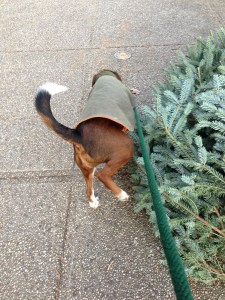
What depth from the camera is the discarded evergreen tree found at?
222 cm

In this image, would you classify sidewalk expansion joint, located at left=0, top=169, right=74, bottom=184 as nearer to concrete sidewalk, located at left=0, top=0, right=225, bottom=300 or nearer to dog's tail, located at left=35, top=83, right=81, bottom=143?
concrete sidewalk, located at left=0, top=0, right=225, bottom=300

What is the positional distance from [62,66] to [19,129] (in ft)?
4.54

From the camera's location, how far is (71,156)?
132 inches

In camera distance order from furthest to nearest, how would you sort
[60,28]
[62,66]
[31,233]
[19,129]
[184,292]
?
[60,28] → [62,66] → [19,129] → [31,233] → [184,292]

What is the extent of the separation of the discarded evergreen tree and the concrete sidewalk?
0.25 m

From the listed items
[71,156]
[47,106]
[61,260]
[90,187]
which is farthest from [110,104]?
[61,260]

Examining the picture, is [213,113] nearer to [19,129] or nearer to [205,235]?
[205,235]

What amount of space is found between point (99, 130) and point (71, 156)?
972mm

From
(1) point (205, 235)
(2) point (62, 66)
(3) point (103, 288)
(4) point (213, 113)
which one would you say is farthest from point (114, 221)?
(2) point (62, 66)

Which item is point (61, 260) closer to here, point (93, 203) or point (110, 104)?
point (93, 203)

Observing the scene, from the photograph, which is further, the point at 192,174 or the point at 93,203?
the point at 93,203

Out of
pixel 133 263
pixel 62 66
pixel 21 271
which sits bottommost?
pixel 21 271

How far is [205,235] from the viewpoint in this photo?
87.2 inches

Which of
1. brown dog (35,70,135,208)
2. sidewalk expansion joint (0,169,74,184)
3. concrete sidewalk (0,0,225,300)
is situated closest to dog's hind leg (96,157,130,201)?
brown dog (35,70,135,208)
